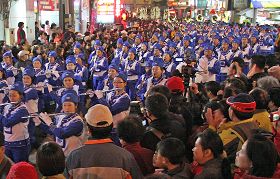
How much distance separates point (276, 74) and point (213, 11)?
31926 mm

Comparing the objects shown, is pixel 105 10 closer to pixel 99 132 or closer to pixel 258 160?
pixel 99 132

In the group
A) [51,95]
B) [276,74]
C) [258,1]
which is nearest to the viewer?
[276,74]

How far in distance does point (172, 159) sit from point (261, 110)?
6.14 feet

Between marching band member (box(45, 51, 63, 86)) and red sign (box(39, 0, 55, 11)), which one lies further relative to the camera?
red sign (box(39, 0, 55, 11))

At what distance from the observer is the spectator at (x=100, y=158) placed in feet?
12.3

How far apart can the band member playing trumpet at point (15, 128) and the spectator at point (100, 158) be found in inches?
135

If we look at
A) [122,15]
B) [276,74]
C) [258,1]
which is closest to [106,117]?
[276,74]

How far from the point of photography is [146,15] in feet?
132

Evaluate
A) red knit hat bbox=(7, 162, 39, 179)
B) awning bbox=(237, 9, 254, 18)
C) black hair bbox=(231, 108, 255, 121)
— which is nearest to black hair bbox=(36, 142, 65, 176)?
red knit hat bbox=(7, 162, 39, 179)

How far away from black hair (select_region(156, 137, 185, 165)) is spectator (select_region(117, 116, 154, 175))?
0.44 meters

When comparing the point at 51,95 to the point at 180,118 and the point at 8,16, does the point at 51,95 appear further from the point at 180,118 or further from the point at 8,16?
the point at 8,16

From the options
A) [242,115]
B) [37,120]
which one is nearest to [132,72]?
[37,120]

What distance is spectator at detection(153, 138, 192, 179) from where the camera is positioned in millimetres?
3764

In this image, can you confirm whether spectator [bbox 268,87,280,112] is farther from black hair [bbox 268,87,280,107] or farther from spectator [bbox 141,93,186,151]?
spectator [bbox 141,93,186,151]
